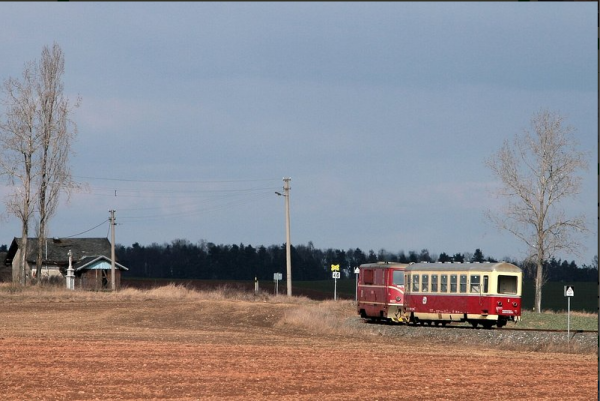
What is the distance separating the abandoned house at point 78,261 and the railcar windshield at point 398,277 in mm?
46311

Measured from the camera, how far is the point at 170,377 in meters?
24.2

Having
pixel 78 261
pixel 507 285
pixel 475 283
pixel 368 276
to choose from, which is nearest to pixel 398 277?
pixel 368 276

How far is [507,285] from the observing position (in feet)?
134

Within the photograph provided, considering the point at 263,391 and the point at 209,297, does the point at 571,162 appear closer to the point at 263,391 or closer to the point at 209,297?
the point at 209,297

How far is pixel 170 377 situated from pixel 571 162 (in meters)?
40.3

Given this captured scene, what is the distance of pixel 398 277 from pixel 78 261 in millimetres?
53398

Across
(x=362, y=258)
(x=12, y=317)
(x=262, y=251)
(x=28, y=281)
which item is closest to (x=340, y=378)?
(x=12, y=317)

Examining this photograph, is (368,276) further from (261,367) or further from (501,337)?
(261,367)

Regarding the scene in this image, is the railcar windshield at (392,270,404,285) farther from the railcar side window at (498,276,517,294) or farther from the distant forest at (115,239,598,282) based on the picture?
the distant forest at (115,239,598,282)

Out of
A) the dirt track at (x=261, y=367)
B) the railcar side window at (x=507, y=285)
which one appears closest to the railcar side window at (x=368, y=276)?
the dirt track at (x=261, y=367)

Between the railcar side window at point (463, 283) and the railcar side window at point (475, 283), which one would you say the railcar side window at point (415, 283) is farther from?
the railcar side window at point (475, 283)

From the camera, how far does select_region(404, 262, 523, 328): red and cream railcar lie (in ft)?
133

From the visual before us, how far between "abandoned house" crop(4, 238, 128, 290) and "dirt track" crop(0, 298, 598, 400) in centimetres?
4546

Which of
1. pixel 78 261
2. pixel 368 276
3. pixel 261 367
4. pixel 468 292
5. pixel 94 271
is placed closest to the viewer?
pixel 261 367
